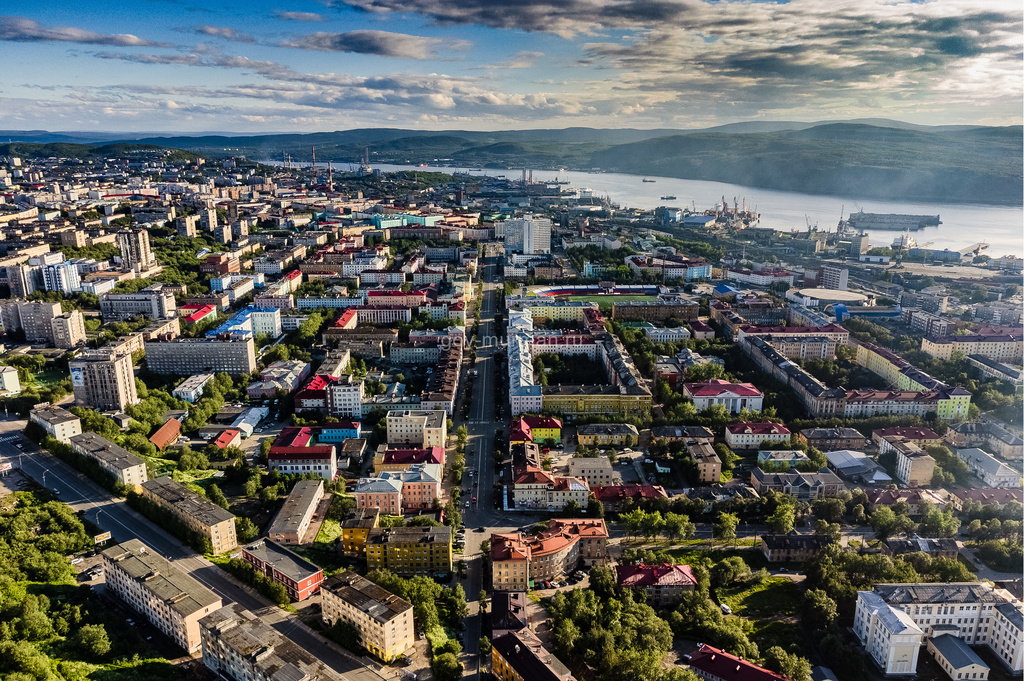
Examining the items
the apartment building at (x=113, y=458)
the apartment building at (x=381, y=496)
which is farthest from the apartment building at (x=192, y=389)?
the apartment building at (x=381, y=496)

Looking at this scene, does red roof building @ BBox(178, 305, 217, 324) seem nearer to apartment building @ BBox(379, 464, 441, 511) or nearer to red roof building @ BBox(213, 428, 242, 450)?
red roof building @ BBox(213, 428, 242, 450)

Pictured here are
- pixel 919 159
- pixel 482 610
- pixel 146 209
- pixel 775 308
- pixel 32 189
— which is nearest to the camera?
pixel 482 610

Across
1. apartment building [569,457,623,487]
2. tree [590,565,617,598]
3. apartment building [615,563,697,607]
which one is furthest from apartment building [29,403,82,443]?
apartment building [615,563,697,607]

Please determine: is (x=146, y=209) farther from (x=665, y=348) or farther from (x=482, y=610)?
(x=482, y=610)

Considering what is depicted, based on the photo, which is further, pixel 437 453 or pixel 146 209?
pixel 146 209

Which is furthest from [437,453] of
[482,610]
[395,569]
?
[482,610]

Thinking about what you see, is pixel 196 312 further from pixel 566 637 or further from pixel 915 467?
pixel 915 467

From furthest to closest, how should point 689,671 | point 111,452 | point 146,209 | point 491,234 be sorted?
1. point 491,234
2. point 146,209
3. point 111,452
4. point 689,671
